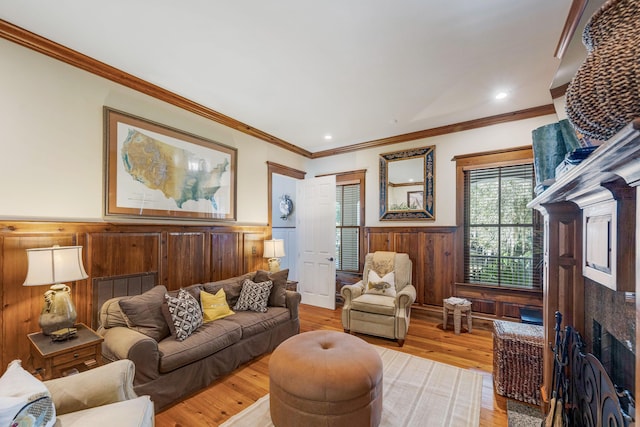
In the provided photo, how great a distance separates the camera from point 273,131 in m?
4.31

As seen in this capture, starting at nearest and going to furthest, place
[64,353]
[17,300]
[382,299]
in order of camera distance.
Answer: [64,353], [17,300], [382,299]

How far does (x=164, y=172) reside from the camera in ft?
10.2

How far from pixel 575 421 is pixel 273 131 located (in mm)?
4203

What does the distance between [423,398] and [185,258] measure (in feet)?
9.04

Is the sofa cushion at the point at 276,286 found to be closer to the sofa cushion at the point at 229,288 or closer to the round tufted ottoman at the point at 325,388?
the sofa cushion at the point at 229,288

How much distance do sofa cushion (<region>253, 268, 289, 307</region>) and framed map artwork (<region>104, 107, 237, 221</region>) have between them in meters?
0.95

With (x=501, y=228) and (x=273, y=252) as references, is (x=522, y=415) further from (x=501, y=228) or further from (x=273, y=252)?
(x=273, y=252)

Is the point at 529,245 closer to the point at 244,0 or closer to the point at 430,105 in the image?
the point at 430,105

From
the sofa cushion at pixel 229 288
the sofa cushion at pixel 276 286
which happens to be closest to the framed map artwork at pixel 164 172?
the sofa cushion at pixel 229 288

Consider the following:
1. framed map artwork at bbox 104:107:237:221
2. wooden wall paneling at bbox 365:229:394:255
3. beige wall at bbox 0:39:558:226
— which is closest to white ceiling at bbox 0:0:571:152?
beige wall at bbox 0:39:558:226

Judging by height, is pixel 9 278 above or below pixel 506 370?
above

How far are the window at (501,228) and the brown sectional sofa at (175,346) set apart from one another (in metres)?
2.87

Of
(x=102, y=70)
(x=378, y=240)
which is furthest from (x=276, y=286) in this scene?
(x=102, y=70)

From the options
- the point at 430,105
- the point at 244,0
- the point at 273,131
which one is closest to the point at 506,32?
the point at 430,105
